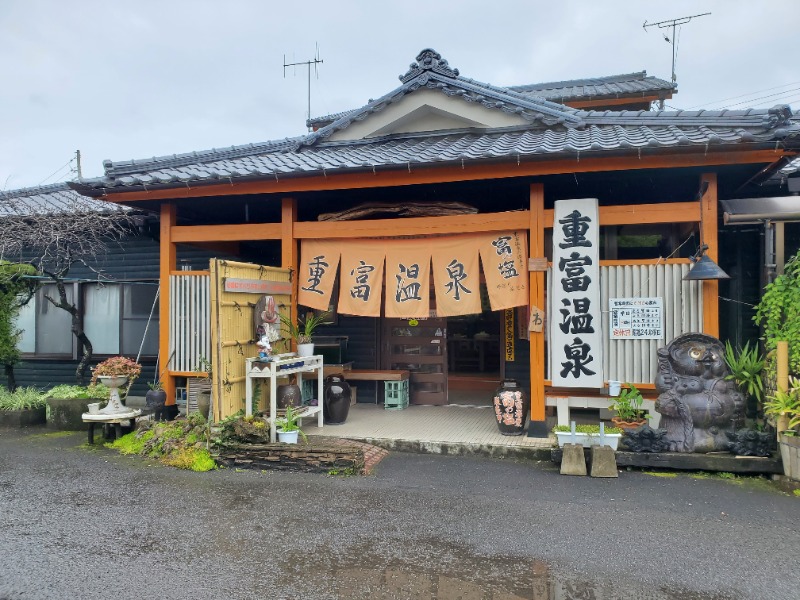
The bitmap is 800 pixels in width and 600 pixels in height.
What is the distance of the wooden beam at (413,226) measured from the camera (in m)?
7.11

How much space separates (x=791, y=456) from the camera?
553 cm

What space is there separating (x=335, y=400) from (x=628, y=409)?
157 inches

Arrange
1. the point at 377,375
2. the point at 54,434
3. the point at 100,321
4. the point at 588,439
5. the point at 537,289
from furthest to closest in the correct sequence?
1. the point at 100,321
2. the point at 377,375
3. the point at 54,434
4. the point at 537,289
5. the point at 588,439

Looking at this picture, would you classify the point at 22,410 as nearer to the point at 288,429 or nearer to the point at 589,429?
the point at 288,429

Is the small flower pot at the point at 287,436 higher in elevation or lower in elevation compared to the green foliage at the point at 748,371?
lower

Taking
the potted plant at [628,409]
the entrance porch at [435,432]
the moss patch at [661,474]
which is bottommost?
the moss patch at [661,474]

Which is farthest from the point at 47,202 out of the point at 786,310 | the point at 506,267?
the point at 786,310

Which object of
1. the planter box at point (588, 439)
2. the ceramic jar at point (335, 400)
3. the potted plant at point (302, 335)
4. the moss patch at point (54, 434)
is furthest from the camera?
the moss patch at point (54, 434)

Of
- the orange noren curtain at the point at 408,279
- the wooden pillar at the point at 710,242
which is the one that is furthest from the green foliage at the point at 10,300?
the wooden pillar at the point at 710,242

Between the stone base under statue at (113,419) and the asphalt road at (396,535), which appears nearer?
the asphalt road at (396,535)

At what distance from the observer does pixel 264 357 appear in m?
6.86

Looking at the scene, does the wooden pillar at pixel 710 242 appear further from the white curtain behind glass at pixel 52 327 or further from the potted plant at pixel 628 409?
the white curtain behind glass at pixel 52 327

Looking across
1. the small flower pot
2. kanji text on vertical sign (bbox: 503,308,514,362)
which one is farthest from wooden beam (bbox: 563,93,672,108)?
the small flower pot

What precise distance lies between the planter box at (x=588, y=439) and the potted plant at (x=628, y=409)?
34 centimetres
